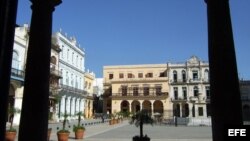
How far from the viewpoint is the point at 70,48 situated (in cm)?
5388

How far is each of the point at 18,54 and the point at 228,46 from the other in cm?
3259

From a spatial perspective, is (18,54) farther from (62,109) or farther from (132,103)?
(132,103)

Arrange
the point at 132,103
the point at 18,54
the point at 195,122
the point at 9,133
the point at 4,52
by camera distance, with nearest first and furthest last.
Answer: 1. the point at 4,52
2. the point at 9,133
3. the point at 18,54
4. the point at 195,122
5. the point at 132,103

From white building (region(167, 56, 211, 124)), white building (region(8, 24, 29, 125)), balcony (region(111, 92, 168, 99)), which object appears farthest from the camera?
balcony (region(111, 92, 168, 99))

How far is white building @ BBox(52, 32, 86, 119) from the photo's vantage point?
49.4m

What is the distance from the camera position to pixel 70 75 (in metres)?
54.1

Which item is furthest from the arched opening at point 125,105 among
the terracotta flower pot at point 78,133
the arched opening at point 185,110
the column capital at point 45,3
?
the column capital at point 45,3

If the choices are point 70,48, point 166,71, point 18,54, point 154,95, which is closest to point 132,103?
point 154,95

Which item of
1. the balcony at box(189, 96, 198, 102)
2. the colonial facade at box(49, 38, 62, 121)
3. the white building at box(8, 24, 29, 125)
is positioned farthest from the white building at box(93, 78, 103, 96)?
the white building at box(8, 24, 29, 125)

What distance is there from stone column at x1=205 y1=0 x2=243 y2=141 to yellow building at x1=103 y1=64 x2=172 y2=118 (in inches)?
2521

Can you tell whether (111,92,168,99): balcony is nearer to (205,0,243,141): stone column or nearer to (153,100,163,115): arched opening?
(153,100,163,115): arched opening

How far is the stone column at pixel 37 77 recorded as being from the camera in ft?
19.7

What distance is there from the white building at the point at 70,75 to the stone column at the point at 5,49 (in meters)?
41.5

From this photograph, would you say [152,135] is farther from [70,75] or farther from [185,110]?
[185,110]
